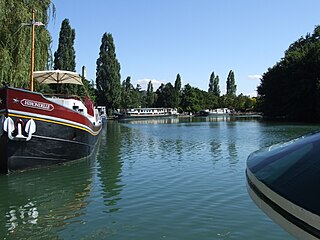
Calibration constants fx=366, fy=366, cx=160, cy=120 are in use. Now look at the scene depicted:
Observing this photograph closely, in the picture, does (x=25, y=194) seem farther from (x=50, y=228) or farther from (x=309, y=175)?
(x=309, y=175)

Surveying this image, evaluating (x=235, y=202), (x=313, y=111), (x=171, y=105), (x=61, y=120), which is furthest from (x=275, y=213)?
(x=171, y=105)

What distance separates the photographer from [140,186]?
1014 centimetres

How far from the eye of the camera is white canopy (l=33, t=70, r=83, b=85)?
53.0 feet

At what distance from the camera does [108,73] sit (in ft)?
229

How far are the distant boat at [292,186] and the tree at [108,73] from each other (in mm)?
67964

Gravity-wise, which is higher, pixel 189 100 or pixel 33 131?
pixel 189 100

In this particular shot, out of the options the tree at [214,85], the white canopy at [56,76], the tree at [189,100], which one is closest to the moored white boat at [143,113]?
the tree at [189,100]

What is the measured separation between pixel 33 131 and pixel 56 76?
5.91m

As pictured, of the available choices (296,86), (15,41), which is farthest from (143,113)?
(15,41)

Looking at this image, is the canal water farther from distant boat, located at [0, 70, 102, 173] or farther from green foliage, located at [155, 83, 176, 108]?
green foliage, located at [155, 83, 176, 108]

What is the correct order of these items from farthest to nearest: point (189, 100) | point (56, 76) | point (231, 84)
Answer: point (231, 84) → point (189, 100) → point (56, 76)

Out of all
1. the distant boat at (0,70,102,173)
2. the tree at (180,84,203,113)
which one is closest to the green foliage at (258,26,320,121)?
the distant boat at (0,70,102,173)

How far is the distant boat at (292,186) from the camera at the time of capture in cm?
197

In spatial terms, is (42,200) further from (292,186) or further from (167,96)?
(167,96)
